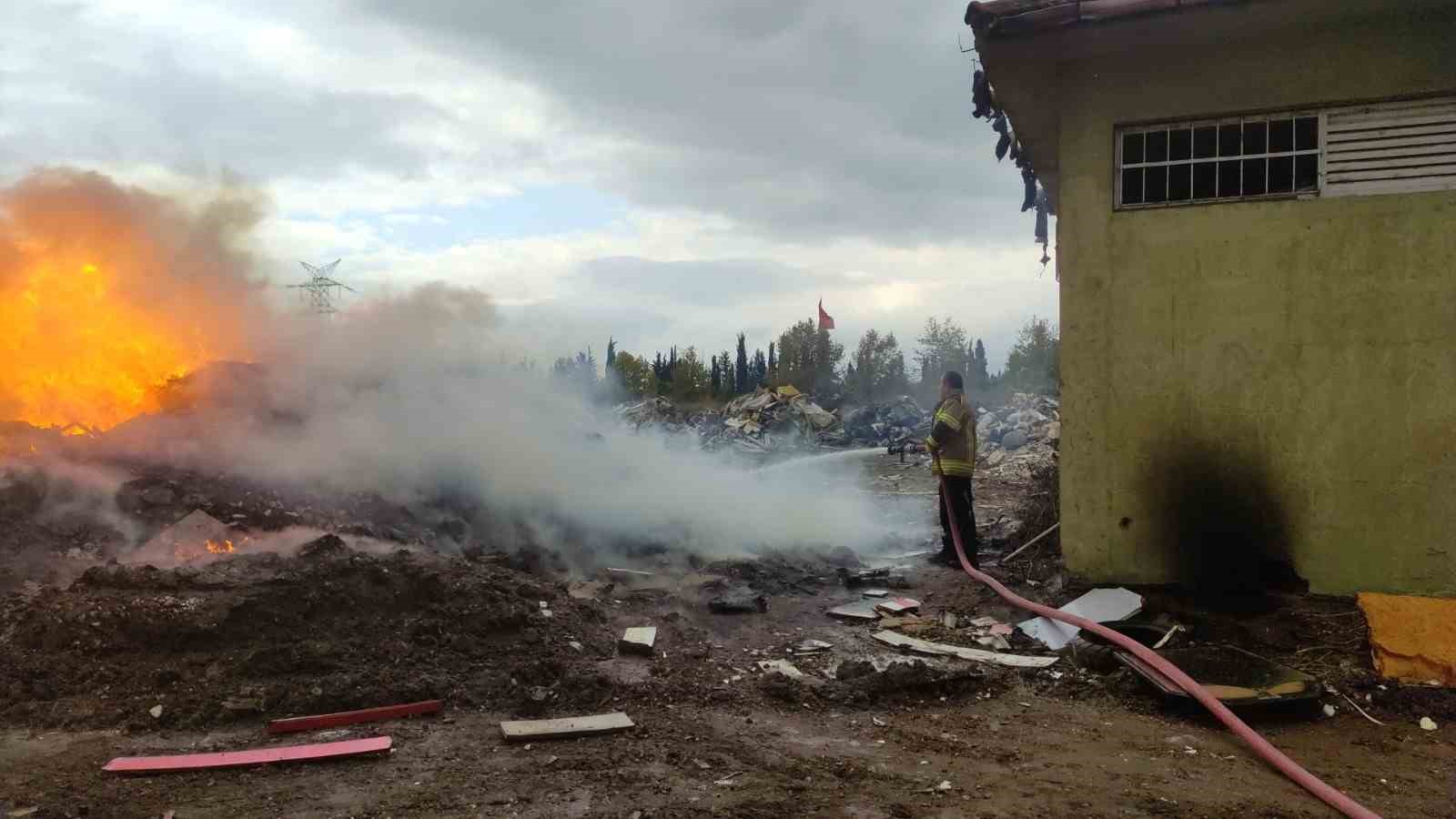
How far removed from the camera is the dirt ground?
397 centimetres

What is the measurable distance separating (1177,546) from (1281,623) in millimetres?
882

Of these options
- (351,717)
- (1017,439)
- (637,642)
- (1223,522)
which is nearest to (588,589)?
→ (637,642)

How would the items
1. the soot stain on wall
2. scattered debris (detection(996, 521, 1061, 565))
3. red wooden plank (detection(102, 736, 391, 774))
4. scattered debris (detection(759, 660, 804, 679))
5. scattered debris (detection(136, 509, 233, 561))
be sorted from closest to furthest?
red wooden plank (detection(102, 736, 391, 774)) → scattered debris (detection(759, 660, 804, 679)) → the soot stain on wall → scattered debris (detection(136, 509, 233, 561)) → scattered debris (detection(996, 521, 1061, 565))

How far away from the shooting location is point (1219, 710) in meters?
4.75

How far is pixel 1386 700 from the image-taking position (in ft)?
17.3

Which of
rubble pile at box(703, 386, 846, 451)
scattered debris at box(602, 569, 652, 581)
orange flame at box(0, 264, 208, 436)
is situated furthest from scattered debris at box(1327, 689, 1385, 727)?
rubble pile at box(703, 386, 846, 451)

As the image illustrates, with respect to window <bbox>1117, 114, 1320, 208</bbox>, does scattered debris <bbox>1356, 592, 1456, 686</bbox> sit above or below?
below

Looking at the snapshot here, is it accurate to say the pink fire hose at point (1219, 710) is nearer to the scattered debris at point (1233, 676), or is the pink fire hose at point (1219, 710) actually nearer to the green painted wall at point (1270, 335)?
the scattered debris at point (1233, 676)

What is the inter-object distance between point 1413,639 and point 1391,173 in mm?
3428

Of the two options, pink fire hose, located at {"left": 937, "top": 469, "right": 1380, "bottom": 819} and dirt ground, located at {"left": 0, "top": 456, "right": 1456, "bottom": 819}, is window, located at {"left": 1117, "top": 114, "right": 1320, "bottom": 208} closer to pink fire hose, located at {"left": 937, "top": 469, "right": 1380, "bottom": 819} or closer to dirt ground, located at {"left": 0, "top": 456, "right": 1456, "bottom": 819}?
dirt ground, located at {"left": 0, "top": 456, "right": 1456, "bottom": 819}

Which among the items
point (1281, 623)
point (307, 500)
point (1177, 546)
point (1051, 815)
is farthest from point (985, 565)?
point (307, 500)

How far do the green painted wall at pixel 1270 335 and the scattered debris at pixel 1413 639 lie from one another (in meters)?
0.54

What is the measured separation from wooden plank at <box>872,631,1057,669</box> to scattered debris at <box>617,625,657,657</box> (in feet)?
5.99

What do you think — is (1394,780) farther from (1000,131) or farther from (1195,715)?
(1000,131)
